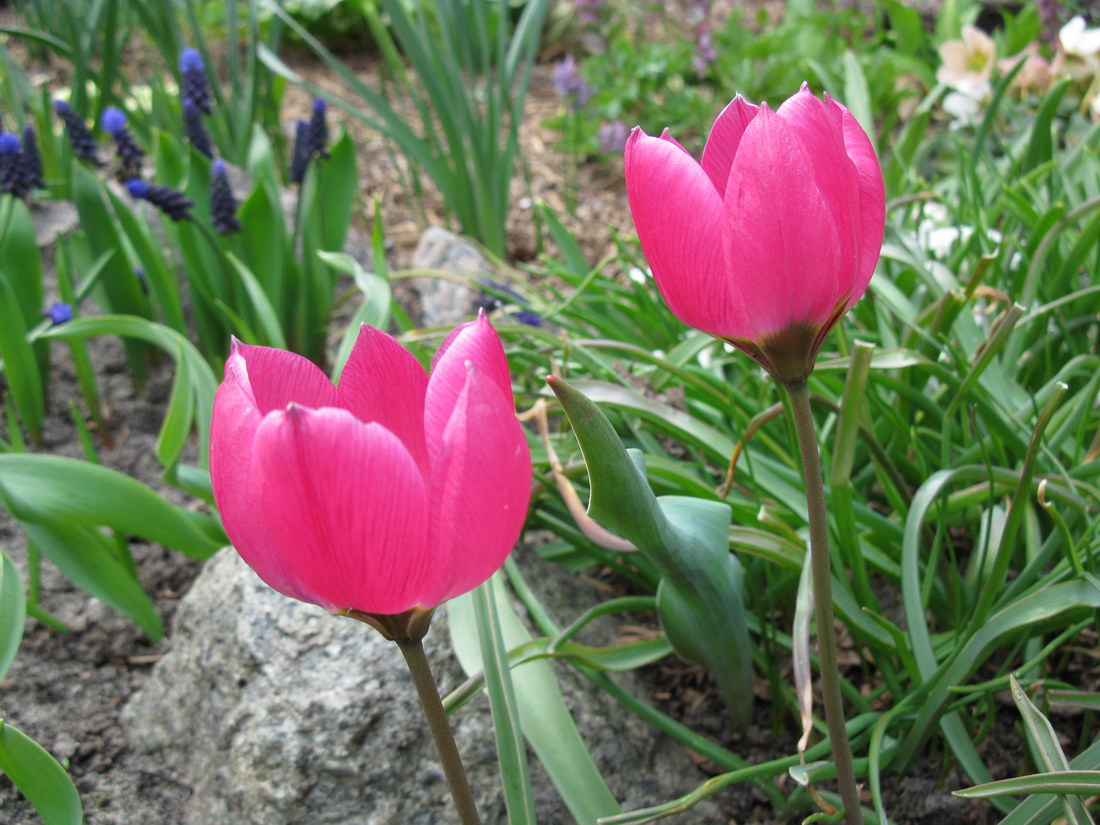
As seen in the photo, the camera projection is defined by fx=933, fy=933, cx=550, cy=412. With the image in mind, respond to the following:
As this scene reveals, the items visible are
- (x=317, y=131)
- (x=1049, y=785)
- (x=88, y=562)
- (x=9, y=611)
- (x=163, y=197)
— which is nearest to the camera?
(x=1049, y=785)

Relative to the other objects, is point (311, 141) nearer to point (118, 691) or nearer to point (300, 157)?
point (300, 157)

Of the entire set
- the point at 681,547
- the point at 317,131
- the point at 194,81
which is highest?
the point at 194,81

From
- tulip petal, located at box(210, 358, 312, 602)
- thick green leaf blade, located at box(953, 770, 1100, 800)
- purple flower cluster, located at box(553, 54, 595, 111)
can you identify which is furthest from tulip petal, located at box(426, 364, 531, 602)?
purple flower cluster, located at box(553, 54, 595, 111)

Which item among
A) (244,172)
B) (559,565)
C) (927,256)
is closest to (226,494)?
(559,565)

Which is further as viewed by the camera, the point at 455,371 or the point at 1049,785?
the point at 1049,785

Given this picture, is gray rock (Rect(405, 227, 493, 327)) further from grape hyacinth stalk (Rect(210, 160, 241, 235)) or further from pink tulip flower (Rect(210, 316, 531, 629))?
pink tulip flower (Rect(210, 316, 531, 629))

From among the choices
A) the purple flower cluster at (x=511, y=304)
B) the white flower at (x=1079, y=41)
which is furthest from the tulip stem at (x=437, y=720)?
the white flower at (x=1079, y=41)

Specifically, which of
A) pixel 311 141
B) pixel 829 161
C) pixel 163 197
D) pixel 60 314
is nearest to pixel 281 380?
pixel 829 161
